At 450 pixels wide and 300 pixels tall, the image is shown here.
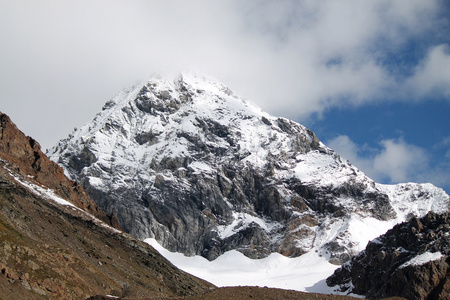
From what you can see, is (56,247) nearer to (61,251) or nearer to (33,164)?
(61,251)

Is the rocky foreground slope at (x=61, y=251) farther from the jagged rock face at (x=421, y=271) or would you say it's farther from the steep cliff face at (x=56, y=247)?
the jagged rock face at (x=421, y=271)

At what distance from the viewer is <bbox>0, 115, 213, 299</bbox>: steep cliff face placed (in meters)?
63.9

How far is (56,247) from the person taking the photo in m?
80.8

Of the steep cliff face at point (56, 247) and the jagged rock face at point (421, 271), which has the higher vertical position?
the jagged rock face at point (421, 271)

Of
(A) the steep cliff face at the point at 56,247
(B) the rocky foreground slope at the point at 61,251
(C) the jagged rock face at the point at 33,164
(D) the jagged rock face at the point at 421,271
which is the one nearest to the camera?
(B) the rocky foreground slope at the point at 61,251

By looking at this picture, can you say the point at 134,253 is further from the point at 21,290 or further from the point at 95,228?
the point at 21,290

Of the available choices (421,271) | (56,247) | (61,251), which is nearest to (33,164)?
(56,247)

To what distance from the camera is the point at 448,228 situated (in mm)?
192250

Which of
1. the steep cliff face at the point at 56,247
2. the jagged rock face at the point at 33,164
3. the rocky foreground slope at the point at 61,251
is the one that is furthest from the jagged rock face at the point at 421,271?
the jagged rock face at the point at 33,164

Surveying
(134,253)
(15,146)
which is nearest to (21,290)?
(134,253)

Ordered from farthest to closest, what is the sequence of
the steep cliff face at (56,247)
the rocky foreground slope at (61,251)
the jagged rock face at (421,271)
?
1. the jagged rock face at (421,271)
2. the steep cliff face at (56,247)
3. the rocky foreground slope at (61,251)

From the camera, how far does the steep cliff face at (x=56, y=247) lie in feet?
210

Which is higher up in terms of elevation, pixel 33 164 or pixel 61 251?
pixel 33 164

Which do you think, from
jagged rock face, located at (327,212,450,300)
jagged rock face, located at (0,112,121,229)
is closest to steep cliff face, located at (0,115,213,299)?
jagged rock face, located at (0,112,121,229)
